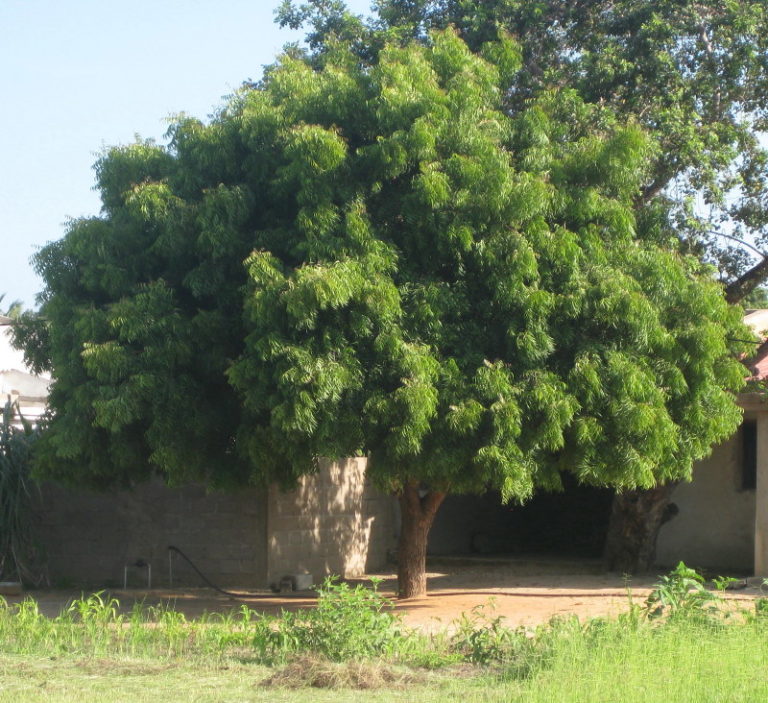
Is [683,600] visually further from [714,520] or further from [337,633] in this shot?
[714,520]

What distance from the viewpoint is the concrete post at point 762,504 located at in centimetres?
1341

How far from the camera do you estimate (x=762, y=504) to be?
13461mm

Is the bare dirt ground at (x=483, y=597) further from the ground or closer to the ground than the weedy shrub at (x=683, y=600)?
closer to the ground

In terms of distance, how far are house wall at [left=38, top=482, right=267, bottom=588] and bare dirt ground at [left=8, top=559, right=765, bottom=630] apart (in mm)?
413

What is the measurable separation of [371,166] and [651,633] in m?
5.56

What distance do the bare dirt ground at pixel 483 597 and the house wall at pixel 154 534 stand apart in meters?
0.41

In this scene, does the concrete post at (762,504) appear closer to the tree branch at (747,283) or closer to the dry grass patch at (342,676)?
the tree branch at (747,283)

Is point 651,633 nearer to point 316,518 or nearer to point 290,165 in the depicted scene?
point 290,165

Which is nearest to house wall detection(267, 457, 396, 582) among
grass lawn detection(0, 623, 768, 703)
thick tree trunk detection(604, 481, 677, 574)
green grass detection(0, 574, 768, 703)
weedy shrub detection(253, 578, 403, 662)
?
thick tree trunk detection(604, 481, 677, 574)

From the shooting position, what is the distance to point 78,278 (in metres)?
11.9

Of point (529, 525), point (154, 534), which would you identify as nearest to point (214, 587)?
point (154, 534)

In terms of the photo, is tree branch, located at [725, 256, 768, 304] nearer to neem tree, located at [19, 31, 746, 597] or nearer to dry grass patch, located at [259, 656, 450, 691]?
neem tree, located at [19, 31, 746, 597]

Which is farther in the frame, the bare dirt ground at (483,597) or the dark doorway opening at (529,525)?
the dark doorway opening at (529,525)

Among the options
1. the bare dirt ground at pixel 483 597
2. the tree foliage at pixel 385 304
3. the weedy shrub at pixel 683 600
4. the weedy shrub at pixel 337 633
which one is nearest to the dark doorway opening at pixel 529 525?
the bare dirt ground at pixel 483 597
